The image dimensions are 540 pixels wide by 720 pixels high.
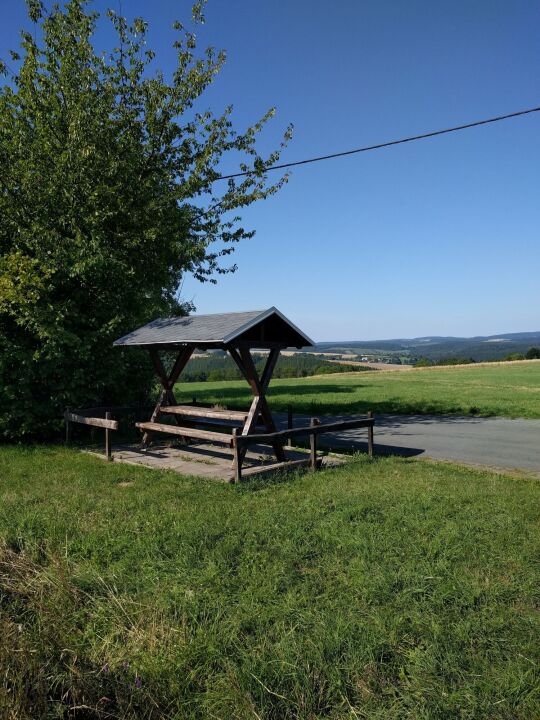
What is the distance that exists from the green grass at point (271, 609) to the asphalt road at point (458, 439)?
13.1 feet

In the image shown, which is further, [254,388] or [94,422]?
[94,422]

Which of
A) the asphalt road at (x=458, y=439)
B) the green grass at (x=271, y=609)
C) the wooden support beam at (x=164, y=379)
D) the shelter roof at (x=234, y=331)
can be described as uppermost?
the shelter roof at (x=234, y=331)

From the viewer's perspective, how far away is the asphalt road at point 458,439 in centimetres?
1169

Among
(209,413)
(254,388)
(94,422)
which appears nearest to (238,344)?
(254,388)

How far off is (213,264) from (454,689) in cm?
1762

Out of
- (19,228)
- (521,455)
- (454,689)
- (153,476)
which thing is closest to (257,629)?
(454,689)

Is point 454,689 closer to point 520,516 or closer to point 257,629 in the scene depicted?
point 257,629

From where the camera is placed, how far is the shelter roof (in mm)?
9891

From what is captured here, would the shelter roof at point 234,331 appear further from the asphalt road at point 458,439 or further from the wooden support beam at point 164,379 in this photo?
the asphalt road at point 458,439

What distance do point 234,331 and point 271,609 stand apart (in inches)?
235

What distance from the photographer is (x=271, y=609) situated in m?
4.44

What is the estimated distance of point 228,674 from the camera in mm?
3639

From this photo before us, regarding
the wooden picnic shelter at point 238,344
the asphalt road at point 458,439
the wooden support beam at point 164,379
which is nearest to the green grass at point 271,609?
the wooden picnic shelter at point 238,344

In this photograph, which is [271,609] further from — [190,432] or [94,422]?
[94,422]
